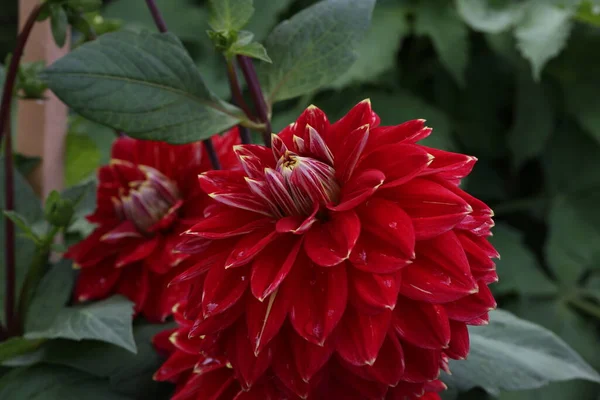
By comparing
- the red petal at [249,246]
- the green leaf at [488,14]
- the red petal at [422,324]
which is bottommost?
the green leaf at [488,14]

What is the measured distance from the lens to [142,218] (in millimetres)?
320

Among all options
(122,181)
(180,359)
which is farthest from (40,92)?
(180,359)

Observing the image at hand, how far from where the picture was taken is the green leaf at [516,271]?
0.69 metres

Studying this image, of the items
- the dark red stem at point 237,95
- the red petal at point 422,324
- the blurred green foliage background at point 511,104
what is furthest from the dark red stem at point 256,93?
the blurred green foliage background at point 511,104

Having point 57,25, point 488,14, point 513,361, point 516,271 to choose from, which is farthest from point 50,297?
point 488,14

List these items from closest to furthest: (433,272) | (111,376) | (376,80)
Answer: (433,272) < (111,376) < (376,80)

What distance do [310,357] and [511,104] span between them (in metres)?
0.77

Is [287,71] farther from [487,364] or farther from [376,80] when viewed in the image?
[376,80]

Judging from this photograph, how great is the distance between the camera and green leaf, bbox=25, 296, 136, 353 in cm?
27

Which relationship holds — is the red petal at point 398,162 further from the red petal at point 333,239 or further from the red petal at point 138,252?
the red petal at point 138,252

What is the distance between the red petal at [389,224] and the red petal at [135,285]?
0.47 feet

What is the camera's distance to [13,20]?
886 millimetres

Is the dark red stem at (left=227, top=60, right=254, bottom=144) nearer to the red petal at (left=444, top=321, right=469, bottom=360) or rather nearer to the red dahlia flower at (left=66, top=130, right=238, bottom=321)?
the red dahlia flower at (left=66, top=130, right=238, bottom=321)

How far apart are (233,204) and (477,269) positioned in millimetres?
90
